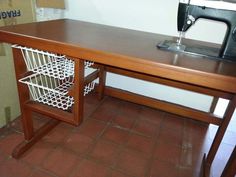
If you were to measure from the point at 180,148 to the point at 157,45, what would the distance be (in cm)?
92

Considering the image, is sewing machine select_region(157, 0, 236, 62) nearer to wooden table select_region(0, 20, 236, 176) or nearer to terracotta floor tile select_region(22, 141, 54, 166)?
wooden table select_region(0, 20, 236, 176)

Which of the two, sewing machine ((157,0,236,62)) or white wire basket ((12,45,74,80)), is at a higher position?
sewing machine ((157,0,236,62))

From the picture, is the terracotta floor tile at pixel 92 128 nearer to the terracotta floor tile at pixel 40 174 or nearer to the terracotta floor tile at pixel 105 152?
the terracotta floor tile at pixel 105 152

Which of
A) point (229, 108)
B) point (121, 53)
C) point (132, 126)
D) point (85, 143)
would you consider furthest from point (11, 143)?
point (229, 108)

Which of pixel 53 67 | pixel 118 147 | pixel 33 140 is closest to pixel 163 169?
pixel 118 147

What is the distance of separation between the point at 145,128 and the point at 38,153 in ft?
2.93

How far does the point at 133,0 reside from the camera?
1746 millimetres

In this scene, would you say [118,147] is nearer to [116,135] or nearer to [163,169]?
[116,135]

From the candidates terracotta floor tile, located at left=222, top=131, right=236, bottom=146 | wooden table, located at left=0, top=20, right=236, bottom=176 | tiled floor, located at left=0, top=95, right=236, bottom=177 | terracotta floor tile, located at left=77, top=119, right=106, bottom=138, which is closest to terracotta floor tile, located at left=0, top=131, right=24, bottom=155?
tiled floor, located at left=0, top=95, right=236, bottom=177

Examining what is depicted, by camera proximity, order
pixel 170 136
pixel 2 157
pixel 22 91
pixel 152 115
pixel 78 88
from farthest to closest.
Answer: pixel 152 115, pixel 170 136, pixel 2 157, pixel 22 91, pixel 78 88

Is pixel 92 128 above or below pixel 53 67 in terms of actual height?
below

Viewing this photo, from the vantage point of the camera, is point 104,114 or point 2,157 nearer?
point 2,157

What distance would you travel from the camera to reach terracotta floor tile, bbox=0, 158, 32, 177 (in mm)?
1291

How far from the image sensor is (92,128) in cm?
177
